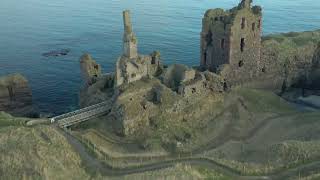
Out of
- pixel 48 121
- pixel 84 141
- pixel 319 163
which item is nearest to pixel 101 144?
pixel 84 141

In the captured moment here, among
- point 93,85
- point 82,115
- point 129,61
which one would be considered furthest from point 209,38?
point 82,115

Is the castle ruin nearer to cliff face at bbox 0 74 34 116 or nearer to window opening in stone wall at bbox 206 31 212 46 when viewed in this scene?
window opening in stone wall at bbox 206 31 212 46

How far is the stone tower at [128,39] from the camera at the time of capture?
6341cm

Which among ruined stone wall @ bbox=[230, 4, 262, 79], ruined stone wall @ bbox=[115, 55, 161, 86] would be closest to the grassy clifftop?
ruined stone wall @ bbox=[115, 55, 161, 86]

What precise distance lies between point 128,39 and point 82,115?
37.9 feet

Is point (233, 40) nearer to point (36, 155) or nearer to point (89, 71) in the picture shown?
point (89, 71)

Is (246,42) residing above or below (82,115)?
above

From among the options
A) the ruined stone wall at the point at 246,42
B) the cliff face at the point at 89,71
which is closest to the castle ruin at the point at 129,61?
the cliff face at the point at 89,71

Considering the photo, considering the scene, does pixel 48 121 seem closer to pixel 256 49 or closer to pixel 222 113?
pixel 222 113

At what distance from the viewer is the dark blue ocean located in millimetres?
100188

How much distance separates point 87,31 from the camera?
5310 inches

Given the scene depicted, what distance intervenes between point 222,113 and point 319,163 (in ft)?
70.5

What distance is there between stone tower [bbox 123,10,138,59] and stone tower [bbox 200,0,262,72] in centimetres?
1692

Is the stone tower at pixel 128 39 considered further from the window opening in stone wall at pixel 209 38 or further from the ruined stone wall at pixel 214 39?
the window opening in stone wall at pixel 209 38
